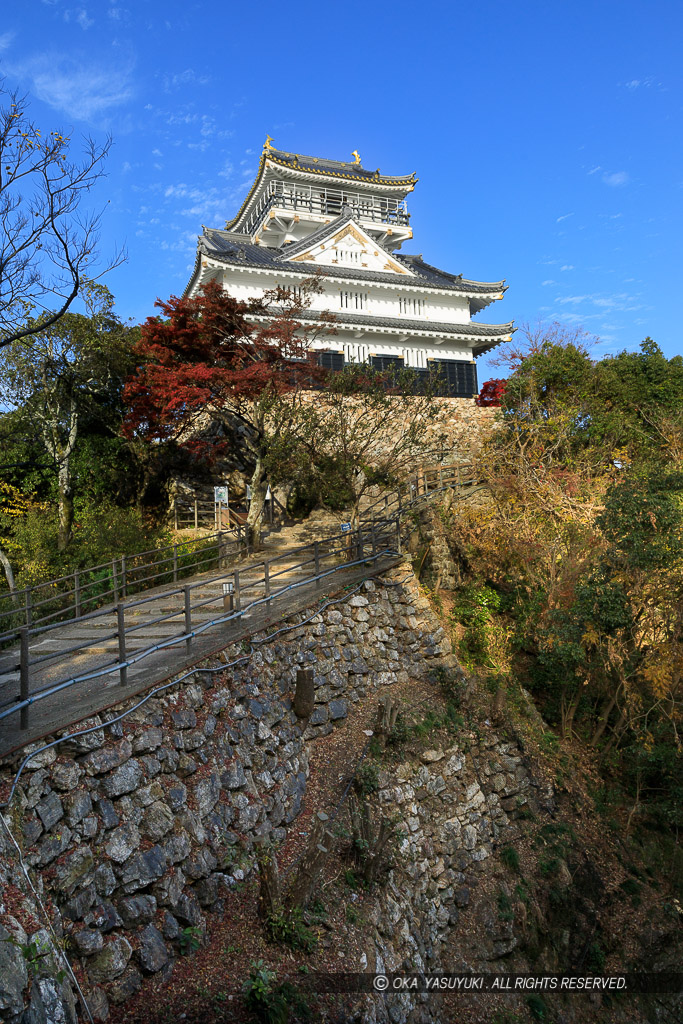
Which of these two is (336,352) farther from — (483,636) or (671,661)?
(671,661)

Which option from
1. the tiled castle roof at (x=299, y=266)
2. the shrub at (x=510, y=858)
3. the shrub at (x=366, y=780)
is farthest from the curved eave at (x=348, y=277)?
the shrub at (x=510, y=858)

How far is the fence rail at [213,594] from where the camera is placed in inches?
272

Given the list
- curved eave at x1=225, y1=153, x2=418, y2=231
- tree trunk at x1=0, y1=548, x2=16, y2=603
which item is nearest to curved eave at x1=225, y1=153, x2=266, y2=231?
curved eave at x1=225, y1=153, x2=418, y2=231

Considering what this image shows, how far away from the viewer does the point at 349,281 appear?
28.4 meters

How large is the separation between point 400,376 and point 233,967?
53.9 ft

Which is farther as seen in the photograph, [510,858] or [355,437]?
[355,437]

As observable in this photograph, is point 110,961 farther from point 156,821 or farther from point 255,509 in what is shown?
point 255,509

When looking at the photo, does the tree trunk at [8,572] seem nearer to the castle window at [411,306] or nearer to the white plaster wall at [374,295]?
the white plaster wall at [374,295]

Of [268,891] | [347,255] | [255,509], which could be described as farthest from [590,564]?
[347,255]

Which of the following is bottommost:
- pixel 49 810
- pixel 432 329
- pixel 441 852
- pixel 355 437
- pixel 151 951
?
pixel 441 852

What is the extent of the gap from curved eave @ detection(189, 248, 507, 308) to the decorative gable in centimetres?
73

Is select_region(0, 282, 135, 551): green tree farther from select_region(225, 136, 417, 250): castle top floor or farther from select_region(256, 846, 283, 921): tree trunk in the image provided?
select_region(225, 136, 417, 250): castle top floor

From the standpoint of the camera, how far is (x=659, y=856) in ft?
41.2

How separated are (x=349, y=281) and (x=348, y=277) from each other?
0.47 m
